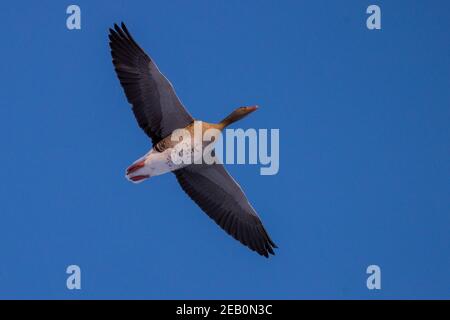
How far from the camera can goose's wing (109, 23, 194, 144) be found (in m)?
12.6

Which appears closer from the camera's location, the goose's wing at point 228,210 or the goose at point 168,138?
the goose at point 168,138

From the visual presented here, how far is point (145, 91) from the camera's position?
1268 cm

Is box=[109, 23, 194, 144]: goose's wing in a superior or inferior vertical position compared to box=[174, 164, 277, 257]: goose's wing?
superior

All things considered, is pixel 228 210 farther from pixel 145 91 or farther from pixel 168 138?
pixel 145 91

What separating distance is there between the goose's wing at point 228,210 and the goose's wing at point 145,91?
0.81 meters

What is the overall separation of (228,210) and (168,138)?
135cm

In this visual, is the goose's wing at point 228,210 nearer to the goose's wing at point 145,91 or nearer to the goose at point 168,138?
the goose at point 168,138

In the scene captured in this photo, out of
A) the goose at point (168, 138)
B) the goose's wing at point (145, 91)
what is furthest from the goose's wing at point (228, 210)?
the goose's wing at point (145, 91)

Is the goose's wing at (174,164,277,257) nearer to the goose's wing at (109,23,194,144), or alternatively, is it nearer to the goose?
the goose

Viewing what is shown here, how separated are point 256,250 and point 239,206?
23.6 inches

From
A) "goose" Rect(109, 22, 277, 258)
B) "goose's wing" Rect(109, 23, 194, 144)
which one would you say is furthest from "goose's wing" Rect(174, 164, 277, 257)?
"goose's wing" Rect(109, 23, 194, 144)

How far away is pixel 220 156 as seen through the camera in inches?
512

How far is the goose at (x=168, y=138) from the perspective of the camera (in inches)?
493

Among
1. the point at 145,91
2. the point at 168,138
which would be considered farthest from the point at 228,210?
the point at 145,91
